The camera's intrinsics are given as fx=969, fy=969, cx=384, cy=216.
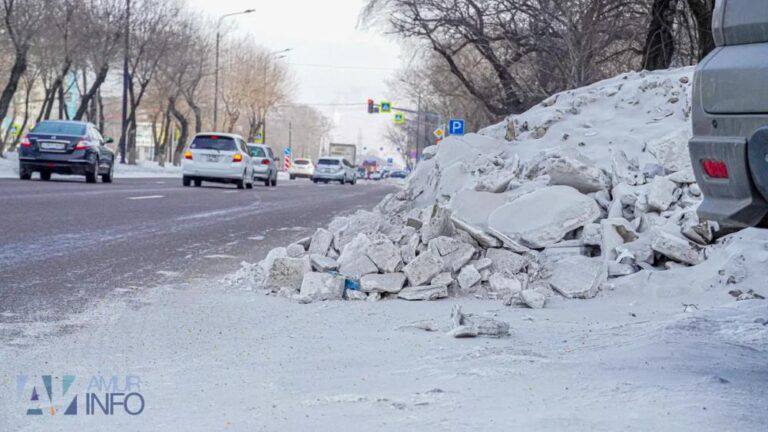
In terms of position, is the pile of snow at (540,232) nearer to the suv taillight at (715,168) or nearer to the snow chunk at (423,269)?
the snow chunk at (423,269)

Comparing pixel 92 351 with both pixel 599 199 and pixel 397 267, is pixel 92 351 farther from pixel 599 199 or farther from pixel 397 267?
pixel 599 199

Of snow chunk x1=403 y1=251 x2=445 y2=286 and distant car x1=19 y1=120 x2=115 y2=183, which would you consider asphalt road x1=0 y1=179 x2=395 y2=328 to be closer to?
snow chunk x1=403 y1=251 x2=445 y2=286

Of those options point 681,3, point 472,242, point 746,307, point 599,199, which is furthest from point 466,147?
point 681,3

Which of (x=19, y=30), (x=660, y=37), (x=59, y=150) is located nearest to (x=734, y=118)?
(x=660, y=37)

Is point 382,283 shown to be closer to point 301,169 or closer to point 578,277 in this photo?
point 578,277

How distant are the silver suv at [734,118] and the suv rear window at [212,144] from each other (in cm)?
2514

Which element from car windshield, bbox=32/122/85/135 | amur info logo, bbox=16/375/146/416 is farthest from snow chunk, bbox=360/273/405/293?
car windshield, bbox=32/122/85/135

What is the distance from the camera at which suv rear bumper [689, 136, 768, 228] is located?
13.6 feet

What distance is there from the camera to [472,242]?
762 cm

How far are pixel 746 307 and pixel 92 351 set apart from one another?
3.76m

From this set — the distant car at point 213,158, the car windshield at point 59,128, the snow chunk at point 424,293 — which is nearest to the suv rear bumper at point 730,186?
the snow chunk at point 424,293

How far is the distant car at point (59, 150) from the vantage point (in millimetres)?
25234

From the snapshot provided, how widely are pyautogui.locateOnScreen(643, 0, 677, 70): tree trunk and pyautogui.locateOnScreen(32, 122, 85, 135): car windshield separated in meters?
14.5

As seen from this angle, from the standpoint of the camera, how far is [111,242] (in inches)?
389
